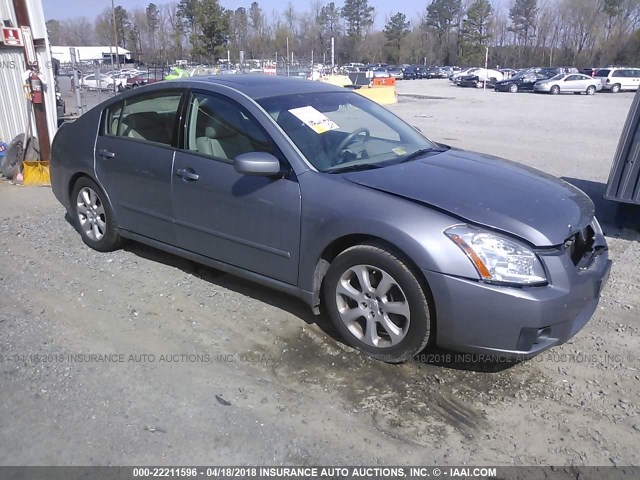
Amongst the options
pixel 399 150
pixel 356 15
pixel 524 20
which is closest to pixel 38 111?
pixel 399 150

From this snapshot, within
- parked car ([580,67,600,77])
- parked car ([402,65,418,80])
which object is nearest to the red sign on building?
parked car ([580,67,600,77])

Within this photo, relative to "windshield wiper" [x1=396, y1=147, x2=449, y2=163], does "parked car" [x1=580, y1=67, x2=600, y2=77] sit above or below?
below

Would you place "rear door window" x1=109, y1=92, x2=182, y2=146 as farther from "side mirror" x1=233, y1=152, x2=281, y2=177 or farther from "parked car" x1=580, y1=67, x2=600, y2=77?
"parked car" x1=580, y1=67, x2=600, y2=77

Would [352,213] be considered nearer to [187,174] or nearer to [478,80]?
[187,174]

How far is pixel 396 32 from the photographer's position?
107250mm

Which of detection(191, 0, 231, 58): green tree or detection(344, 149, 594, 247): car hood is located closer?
detection(344, 149, 594, 247): car hood

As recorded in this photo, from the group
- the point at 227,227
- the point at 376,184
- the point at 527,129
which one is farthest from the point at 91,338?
the point at 527,129

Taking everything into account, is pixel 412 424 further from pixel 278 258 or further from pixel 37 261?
pixel 37 261

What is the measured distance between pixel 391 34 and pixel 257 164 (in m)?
112

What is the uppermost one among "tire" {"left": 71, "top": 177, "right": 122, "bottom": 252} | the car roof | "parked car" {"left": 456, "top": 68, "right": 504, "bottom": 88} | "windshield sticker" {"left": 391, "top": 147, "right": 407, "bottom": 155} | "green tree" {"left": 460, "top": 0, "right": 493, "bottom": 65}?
"green tree" {"left": 460, "top": 0, "right": 493, "bottom": 65}

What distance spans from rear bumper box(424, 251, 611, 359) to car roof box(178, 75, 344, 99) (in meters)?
1.92

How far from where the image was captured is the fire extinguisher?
882 centimetres

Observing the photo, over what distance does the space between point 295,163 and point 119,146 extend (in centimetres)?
192

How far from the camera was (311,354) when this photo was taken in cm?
350
